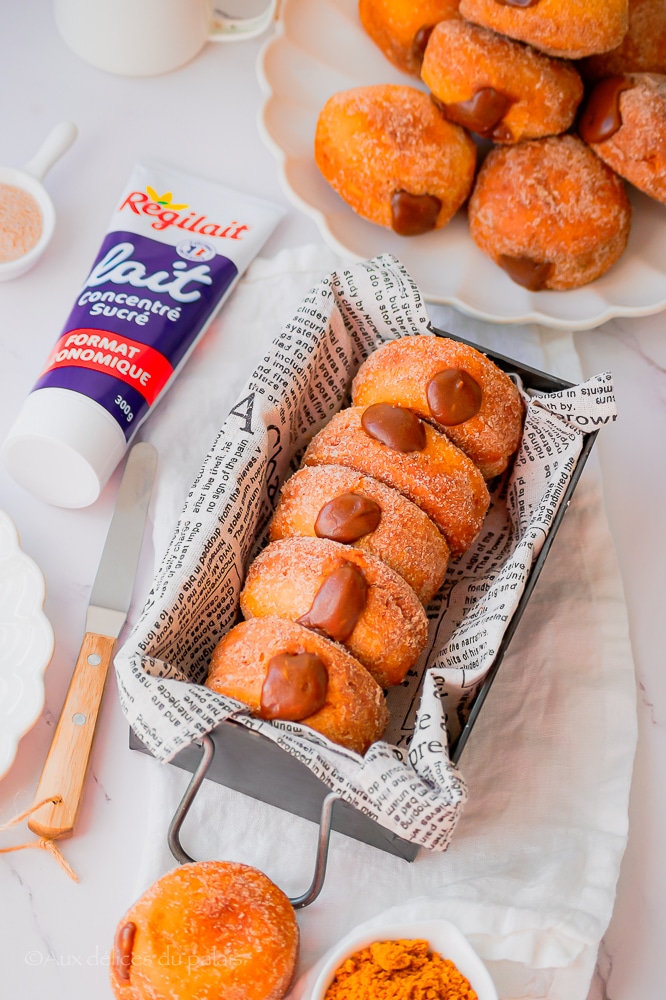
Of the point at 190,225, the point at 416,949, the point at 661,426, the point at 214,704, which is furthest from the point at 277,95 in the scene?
the point at 416,949

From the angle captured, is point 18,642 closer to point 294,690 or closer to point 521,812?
point 294,690

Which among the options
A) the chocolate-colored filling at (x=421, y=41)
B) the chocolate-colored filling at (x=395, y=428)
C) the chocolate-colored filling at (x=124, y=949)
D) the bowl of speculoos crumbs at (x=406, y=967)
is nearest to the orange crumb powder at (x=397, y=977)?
the bowl of speculoos crumbs at (x=406, y=967)

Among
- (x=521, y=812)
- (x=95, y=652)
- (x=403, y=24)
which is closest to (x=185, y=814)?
(x=95, y=652)

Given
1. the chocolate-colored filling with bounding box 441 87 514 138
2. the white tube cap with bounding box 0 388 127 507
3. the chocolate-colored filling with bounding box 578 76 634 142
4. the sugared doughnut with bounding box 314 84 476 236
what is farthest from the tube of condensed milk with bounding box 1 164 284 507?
the chocolate-colored filling with bounding box 578 76 634 142

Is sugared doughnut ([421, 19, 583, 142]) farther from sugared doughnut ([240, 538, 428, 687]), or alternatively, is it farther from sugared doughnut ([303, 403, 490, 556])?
sugared doughnut ([240, 538, 428, 687])

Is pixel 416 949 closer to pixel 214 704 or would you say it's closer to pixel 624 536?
pixel 214 704

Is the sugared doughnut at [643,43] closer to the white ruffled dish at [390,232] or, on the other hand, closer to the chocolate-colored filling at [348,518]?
the white ruffled dish at [390,232]
